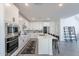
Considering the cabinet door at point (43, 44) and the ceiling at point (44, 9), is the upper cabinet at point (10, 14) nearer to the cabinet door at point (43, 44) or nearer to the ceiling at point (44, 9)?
the ceiling at point (44, 9)

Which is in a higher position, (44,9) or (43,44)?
(44,9)

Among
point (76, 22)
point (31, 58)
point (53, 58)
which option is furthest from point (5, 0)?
point (76, 22)

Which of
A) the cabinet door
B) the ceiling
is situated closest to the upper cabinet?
the ceiling

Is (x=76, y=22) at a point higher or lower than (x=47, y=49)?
higher

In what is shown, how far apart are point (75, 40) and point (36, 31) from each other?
167 inches

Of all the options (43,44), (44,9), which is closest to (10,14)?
(43,44)

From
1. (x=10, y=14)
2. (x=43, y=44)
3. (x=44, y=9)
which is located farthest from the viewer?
(x=44, y=9)

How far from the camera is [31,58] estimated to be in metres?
1.52

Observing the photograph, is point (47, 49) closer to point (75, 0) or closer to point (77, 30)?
point (75, 0)

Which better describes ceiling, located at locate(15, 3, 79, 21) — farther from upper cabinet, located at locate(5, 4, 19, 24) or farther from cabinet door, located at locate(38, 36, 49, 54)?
cabinet door, located at locate(38, 36, 49, 54)

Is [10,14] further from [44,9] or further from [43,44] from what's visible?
[44,9]

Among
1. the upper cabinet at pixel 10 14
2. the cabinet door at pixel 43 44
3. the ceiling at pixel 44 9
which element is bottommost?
the cabinet door at pixel 43 44

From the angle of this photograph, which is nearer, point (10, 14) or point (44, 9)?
point (10, 14)

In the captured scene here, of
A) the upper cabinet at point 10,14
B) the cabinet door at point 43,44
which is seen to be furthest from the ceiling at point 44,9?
the cabinet door at point 43,44
